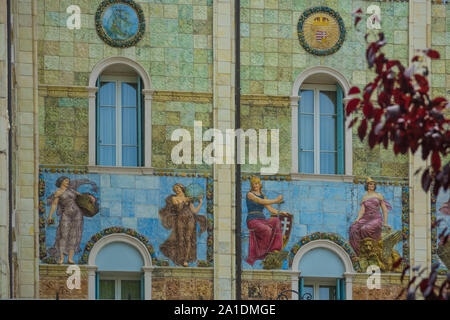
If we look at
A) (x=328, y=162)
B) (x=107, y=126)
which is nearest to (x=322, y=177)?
(x=328, y=162)

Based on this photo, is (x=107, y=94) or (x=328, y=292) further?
(x=328, y=292)

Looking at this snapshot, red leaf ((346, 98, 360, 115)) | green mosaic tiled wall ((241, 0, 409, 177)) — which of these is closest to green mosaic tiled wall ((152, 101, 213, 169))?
green mosaic tiled wall ((241, 0, 409, 177))

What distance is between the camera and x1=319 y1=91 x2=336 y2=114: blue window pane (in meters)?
32.2

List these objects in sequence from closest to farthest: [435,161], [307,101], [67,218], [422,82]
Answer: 1. [435,161]
2. [422,82]
3. [67,218]
4. [307,101]

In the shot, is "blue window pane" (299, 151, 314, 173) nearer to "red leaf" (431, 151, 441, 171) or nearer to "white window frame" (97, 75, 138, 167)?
"white window frame" (97, 75, 138, 167)

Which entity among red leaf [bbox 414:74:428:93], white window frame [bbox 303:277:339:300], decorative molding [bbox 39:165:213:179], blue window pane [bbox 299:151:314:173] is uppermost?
blue window pane [bbox 299:151:314:173]

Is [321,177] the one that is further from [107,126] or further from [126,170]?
[107,126]

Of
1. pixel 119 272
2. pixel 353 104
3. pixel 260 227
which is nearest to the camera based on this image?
pixel 353 104

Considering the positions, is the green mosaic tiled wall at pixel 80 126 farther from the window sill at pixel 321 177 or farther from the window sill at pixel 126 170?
the window sill at pixel 321 177

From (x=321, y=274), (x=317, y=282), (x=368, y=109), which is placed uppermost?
(x=368, y=109)

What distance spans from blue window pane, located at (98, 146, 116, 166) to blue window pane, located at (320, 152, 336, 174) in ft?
14.9

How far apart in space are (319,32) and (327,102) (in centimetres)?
155

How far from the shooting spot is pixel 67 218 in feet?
100
